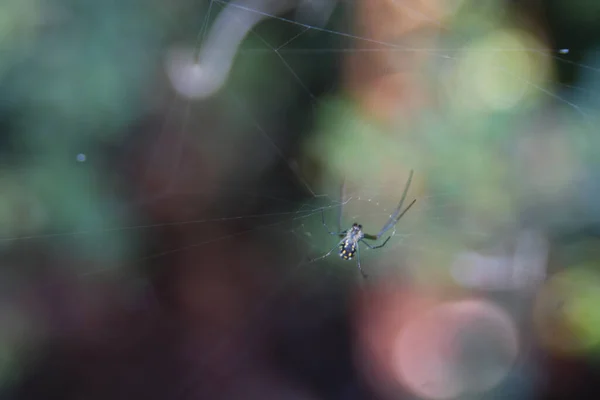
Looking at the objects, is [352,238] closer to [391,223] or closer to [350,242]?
[350,242]

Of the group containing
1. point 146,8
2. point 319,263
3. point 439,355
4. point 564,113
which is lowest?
point 439,355

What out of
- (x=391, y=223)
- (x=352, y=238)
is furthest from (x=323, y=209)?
(x=391, y=223)

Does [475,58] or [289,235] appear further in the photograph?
[289,235]

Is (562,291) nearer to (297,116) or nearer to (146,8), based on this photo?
(297,116)

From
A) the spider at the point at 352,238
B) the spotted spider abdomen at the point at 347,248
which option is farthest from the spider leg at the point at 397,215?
the spotted spider abdomen at the point at 347,248

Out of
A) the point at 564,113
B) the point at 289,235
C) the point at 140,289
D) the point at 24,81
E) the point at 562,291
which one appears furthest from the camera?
the point at 289,235

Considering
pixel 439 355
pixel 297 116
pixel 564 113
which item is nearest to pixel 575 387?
pixel 439 355

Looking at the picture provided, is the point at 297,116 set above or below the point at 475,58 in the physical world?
below

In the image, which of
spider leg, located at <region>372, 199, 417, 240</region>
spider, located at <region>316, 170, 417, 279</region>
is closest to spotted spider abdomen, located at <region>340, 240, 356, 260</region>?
spider, located at <region>316, 170, 417, 279</region>
